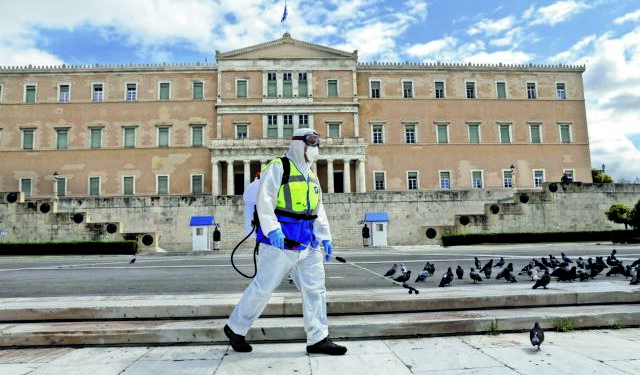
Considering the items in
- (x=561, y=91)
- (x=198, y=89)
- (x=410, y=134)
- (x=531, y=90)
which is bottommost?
(x=410, y=134)

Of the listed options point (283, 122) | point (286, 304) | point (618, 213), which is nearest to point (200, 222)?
point (283, 122)

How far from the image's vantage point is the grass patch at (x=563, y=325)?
528 centimetres

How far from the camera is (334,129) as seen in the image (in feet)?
146

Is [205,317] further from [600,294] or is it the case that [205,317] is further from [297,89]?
[297,89]

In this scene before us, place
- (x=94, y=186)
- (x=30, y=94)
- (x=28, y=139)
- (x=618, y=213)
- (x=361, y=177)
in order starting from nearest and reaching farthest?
(x=618, y=213) → (x=361, y=177) → (x=94, y=186) → (x=28, y=139) → (x=30, y=94)

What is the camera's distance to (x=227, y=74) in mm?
44188

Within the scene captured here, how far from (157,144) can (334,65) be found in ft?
59.4

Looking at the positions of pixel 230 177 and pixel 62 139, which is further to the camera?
pixel 62 139

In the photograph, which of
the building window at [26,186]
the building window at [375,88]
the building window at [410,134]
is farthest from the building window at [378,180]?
the building window at [26,186]

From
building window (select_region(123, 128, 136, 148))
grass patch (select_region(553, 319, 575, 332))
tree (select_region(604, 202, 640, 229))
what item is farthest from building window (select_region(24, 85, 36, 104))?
grass patch (select_region(553, 319, 575, 332))

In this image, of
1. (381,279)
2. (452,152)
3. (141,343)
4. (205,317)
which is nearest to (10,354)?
(141,343)

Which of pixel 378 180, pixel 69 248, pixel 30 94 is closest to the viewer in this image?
pixel 69 248

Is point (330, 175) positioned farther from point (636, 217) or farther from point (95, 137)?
point (636, 217)

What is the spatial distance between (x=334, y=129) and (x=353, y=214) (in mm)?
14744
